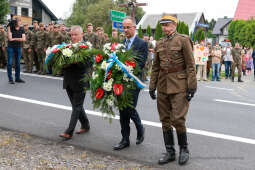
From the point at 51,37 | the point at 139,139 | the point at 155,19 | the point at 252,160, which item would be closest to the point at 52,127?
the point at 139,139

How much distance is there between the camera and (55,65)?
17.2 feet

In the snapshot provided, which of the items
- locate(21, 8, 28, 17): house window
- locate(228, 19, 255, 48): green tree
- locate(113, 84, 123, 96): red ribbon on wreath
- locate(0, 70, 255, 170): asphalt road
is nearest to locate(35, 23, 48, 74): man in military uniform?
locate(0, 70, 255, 170): asphalt road

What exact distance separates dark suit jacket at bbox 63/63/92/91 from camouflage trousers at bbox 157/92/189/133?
1444mm

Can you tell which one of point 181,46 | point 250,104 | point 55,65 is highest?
point 181,46

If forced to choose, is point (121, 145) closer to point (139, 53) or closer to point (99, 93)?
point (99, 93)

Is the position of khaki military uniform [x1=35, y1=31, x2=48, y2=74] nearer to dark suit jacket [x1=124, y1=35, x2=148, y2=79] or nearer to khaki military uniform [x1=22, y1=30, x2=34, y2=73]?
khaki military uniform [x1=22, y1=30, x2=34, y2=73]

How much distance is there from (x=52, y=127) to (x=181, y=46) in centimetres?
311

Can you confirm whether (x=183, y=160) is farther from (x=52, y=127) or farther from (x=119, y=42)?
A: (x=52, y=127)

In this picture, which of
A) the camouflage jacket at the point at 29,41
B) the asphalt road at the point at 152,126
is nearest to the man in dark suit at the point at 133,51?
the asphalt road at the point at 152,126

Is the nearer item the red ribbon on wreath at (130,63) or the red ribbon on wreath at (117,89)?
the red ribbon on wreath at (117,89)

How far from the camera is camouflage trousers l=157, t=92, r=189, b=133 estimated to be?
423cm

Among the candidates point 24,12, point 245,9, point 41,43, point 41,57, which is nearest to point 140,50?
point 41,43

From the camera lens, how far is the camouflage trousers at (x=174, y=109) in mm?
4234

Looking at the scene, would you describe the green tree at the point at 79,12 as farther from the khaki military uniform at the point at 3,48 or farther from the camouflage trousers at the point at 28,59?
the camouflage trousers at the point at 28,59
